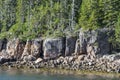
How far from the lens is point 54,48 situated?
94.3 metres

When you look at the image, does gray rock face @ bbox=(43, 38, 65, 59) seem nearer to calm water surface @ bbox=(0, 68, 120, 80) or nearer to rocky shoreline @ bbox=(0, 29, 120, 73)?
rocky shoreline @ bbox=(0, 29, 120, 73)

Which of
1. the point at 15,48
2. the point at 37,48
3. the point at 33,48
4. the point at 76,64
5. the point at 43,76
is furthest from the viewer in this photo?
the point at 15,48

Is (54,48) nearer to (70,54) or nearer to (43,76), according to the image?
(70,54)

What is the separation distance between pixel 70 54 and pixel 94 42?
20.7ft

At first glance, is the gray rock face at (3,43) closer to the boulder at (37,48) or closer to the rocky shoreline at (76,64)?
the boulder at (37,48)

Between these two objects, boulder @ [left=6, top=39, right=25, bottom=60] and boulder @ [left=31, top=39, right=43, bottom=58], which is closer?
boulder @ [left=31, top=39, right=43, bottom=58]

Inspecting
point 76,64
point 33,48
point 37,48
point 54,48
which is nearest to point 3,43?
point 33,48

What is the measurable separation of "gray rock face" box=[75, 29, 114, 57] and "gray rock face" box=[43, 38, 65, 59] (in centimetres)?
405

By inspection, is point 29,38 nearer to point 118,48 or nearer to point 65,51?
point 65,51

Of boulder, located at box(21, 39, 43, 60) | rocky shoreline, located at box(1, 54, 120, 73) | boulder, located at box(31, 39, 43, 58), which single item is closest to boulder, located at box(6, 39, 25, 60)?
boulder, located at box(21, 39, 43, 60)

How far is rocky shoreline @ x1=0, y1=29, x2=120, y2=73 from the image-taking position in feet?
280

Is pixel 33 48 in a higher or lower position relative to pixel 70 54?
higher

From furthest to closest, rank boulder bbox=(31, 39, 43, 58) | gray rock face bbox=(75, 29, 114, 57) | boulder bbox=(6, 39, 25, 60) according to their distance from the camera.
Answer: boulder bbox=(6, 39, 25, 60) < boulder bbox=(31, 39, 43, 58) < gray rock face bbox=(75, 29, 114, 57)

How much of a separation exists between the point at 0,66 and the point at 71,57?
56.5 feet
